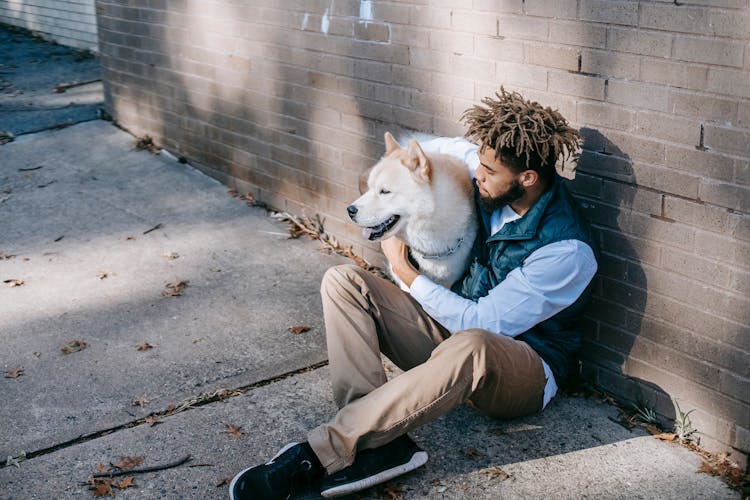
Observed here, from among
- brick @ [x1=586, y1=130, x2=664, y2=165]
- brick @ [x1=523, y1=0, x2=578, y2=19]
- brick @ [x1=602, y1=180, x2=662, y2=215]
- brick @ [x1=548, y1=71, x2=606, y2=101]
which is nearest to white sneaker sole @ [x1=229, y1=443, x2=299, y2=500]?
brick @ [x1=602, y1=180, x2=662, y2=215]

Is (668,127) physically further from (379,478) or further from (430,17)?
(379,478)

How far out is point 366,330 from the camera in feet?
12.2

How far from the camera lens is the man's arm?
3.60m

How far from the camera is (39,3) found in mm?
11930

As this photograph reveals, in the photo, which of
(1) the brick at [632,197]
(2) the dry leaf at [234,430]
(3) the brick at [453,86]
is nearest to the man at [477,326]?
(1) the brick at [632,197]

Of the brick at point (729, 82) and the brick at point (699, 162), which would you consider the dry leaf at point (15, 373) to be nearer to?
the brick at point (699, 162)

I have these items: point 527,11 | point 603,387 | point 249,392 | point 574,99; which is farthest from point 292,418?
point 527,11

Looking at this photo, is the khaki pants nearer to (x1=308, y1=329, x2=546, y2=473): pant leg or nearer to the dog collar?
(x1=308, y1=329, x2=546, y2=473): pant leg

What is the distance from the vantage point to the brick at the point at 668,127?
347 cm

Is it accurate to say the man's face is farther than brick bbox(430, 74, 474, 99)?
No

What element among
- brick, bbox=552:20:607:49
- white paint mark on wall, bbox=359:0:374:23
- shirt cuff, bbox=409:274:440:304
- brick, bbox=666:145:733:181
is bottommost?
shirt cuff, bbox=409:274:440:304

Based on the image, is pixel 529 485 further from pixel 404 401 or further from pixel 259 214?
pixel 259 214

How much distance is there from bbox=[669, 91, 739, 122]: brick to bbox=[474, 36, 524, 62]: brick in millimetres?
916

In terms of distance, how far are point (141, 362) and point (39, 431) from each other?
2.38 ft
